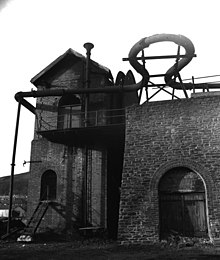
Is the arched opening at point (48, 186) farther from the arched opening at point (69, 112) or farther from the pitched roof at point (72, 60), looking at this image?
the pitched roof at point (72, 60)

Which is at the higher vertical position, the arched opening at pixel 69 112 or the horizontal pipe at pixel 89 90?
the horizontal pipe at pixel 89 90

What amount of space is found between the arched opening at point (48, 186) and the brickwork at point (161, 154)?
4.88 metres

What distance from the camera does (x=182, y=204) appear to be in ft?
33.4

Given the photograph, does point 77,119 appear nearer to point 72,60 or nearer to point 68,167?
point 68,167

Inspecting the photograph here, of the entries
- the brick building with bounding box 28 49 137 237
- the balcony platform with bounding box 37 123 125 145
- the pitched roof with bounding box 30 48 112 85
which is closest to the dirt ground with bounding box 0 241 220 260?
the brick building with bounding box 28 49 137 237

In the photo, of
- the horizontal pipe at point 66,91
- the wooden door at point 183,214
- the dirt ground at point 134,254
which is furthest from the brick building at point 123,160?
the dirt ground at point 134,254

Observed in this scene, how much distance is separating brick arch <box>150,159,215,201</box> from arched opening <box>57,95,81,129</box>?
5.63 metres

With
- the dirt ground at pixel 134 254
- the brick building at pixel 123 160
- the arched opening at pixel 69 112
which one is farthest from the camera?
the arched opening at pixel 69 112

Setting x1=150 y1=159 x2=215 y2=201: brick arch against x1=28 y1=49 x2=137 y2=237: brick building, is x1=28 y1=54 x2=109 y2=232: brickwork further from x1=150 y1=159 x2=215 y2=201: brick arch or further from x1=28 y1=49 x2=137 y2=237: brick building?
x1=150 y1=159 x2=215 y2=201: brick arch

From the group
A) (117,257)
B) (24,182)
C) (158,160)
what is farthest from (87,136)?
(24,182)

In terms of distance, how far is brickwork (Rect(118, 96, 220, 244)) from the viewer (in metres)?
9.87

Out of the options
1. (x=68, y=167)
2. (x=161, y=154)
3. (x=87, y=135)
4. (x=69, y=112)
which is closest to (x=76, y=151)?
(x=68, y=167)

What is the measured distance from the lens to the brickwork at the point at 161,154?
9867 mm

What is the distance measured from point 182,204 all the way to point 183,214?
Result: 330mm
